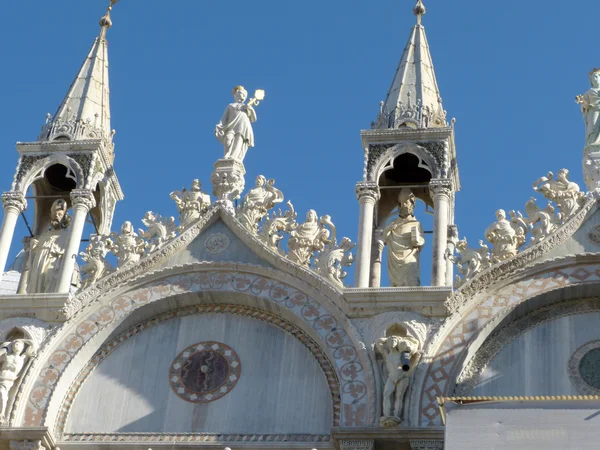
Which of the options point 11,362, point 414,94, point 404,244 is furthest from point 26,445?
point 414,94

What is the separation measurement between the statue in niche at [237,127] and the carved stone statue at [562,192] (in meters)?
4.19

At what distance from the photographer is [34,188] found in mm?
24547

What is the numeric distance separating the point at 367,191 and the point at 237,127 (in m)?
2.30

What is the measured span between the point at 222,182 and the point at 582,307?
5210mm

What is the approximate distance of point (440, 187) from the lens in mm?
22438

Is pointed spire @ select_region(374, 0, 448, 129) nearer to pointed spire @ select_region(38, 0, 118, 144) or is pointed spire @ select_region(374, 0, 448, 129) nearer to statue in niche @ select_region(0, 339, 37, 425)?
pointed spire @ select_region(38, 0, 118, 144)

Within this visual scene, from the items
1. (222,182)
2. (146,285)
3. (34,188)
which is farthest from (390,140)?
(34,188)

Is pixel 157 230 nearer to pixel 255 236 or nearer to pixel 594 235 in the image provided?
pixel 255 236

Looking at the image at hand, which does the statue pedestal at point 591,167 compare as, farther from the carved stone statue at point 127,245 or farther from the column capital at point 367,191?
the carved stone statue at point 127,245

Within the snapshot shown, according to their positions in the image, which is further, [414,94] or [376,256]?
[414,94]

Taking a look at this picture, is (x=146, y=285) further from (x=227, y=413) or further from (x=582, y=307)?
(x=582, y=307)

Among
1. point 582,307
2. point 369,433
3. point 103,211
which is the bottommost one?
point 369,433

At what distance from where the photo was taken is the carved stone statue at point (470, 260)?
842 inches

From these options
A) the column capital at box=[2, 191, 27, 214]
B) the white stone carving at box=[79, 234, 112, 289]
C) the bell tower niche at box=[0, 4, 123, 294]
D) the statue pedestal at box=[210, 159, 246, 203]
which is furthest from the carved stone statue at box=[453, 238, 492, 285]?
the column capital at box=[2, 191, 27, 214]
